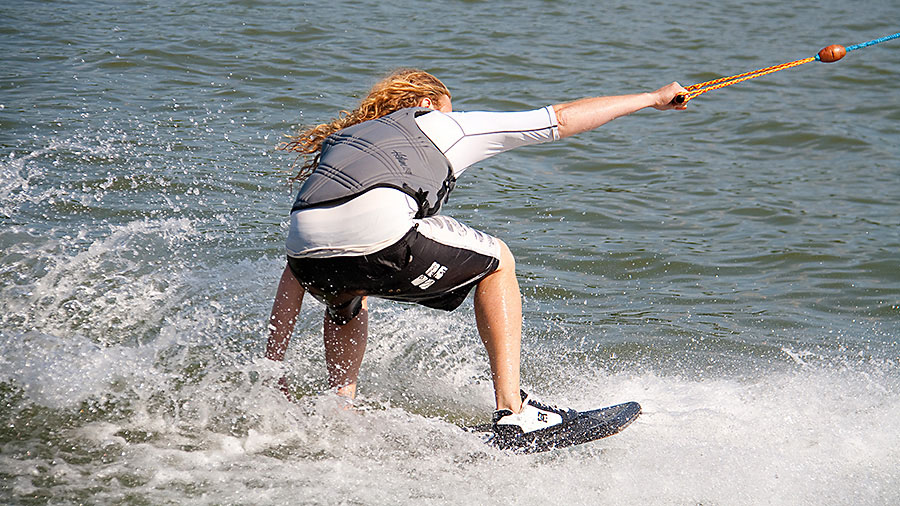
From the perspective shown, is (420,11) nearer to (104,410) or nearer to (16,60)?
(16,60)

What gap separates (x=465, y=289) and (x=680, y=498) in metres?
1.19

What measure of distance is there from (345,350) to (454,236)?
101cm

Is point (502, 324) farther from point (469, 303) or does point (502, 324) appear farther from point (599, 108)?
point (469, 303)

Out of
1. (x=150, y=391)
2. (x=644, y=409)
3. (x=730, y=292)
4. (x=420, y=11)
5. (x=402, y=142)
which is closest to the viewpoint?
(x=402, y=142)

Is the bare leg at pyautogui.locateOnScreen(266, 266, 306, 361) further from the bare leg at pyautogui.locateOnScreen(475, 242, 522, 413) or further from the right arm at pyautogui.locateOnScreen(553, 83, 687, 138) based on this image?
the right arm at pyautogui.locateOnScreen(553, 83, 687, 138)

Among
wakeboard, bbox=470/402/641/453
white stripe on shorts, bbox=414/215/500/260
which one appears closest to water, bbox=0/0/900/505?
wakeboard, bbox=470/402/641/453

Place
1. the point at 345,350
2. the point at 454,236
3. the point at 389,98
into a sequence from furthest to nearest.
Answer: the point at 345,350 → the point at 389,98 → the point at 454,236

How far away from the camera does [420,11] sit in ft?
45.6

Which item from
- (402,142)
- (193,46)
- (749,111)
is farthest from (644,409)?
(193,46)

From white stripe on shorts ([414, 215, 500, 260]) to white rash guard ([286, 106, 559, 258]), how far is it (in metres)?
0.08

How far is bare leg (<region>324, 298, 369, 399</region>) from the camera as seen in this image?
448 centimetres

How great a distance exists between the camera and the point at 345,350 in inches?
177

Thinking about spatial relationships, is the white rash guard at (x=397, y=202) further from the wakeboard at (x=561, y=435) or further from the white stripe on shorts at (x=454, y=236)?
the wakeboard at (x=561, y=435)

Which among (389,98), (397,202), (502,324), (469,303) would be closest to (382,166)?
(397,202)
